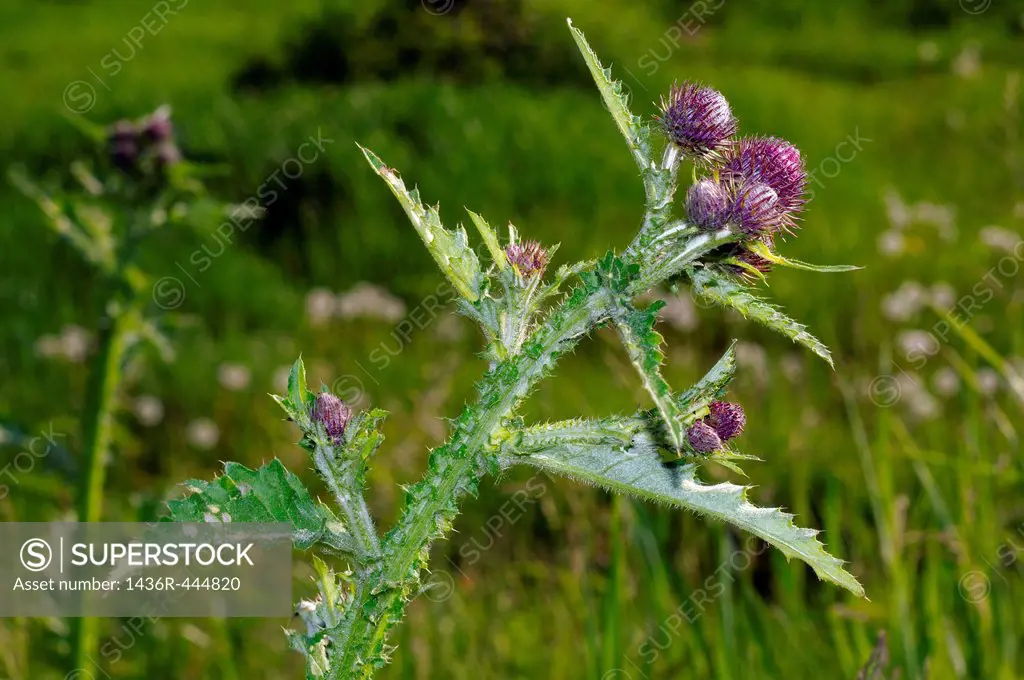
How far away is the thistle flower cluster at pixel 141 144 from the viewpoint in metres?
3.01

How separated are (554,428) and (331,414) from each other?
0.23 meters

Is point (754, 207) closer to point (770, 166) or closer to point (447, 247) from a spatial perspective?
point (770, 166)

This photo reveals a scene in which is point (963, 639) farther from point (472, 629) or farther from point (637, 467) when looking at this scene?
point (637, 467)

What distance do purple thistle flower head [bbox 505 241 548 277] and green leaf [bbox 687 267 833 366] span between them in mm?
164

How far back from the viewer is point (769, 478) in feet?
14.9

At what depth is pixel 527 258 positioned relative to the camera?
111cm

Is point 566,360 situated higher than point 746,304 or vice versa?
point 566,360

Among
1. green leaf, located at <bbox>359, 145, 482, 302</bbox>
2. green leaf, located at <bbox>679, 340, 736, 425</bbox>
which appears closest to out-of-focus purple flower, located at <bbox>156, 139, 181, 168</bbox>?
green leaf, located at <bbox>359, 145, 482, 302</bbox>

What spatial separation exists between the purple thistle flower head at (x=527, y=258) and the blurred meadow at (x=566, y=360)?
0.45 feet

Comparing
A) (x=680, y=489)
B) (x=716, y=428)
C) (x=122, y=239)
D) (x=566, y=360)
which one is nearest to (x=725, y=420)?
(x=716, y=428)

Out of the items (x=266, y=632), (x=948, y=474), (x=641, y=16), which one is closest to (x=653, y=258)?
(x=948, y=474)

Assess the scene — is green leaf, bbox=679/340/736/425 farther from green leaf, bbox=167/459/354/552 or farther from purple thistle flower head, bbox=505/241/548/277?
green leaf, bbox=167/459/354/552

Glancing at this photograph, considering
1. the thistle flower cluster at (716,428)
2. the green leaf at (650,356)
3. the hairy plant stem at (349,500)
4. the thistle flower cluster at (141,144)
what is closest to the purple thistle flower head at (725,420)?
the thistle flower cluster at (716,428)

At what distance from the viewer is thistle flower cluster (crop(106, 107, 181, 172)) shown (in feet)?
9.88
